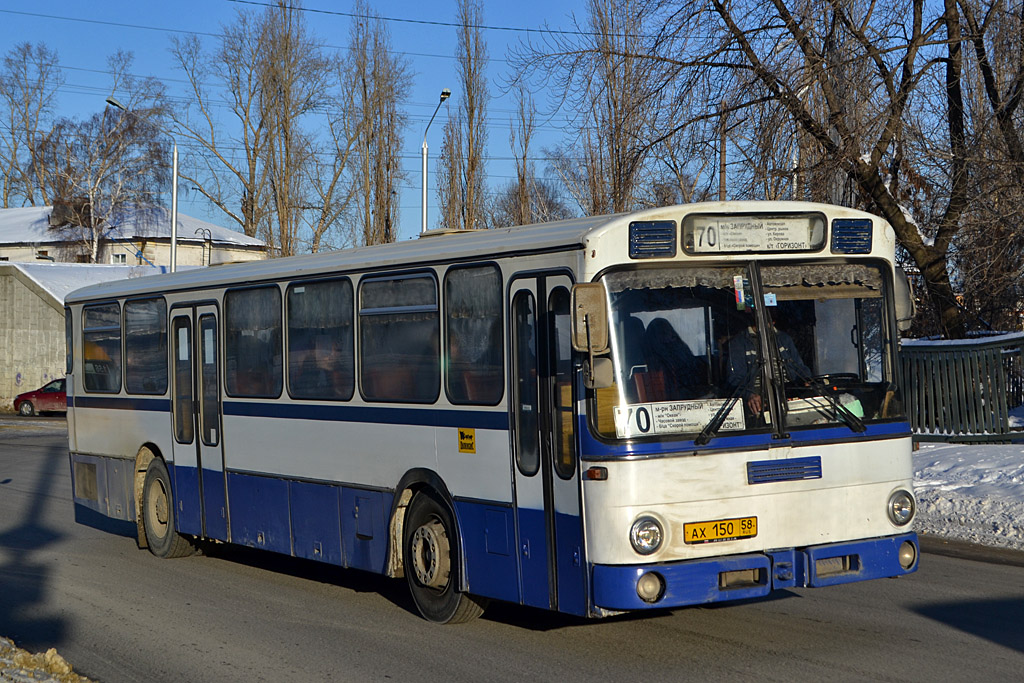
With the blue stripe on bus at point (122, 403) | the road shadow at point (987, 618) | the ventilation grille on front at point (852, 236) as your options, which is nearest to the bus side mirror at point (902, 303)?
the ventilation grille on front at point (852, 236)

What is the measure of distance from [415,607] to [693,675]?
9.59 ft

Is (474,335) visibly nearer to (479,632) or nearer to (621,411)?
(621,411)

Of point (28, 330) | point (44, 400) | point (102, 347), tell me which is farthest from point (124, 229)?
point (102, 347)

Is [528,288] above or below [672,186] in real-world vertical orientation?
below

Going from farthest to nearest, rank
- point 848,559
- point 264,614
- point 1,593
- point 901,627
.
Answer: point 1,593 < point 264,614 < point 901,627 < point 848,559

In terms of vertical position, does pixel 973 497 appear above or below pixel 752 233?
below

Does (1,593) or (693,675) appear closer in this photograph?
(693,675)

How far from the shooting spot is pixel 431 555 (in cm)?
837

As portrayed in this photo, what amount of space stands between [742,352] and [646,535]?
1250 mm

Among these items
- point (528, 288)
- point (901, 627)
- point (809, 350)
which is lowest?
point (901, 627)

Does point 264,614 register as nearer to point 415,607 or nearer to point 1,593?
point 415,607

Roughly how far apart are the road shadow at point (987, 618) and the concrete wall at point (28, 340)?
44.8 meters

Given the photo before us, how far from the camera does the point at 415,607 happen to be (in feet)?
29.7

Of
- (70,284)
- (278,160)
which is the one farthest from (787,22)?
(70,284)
